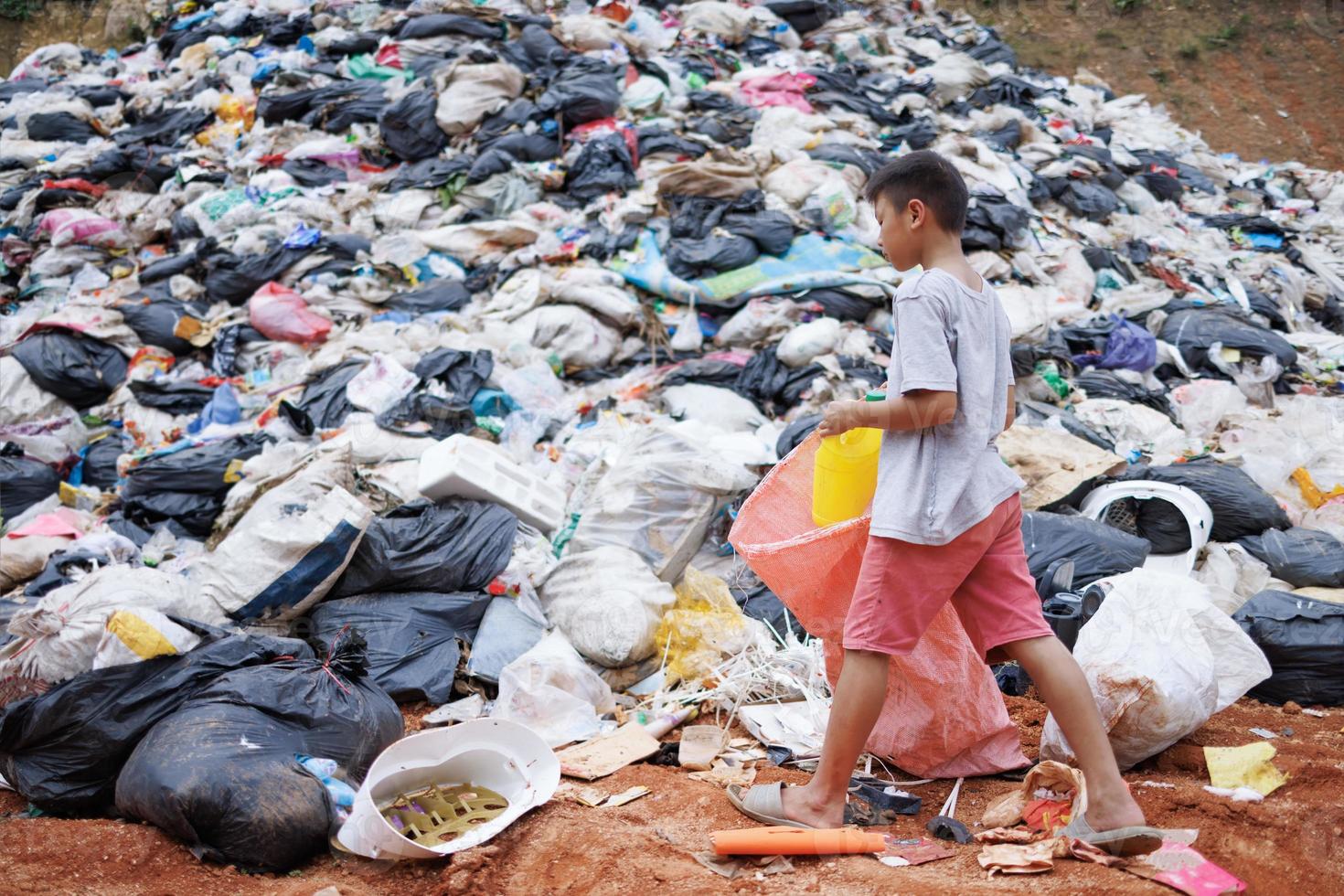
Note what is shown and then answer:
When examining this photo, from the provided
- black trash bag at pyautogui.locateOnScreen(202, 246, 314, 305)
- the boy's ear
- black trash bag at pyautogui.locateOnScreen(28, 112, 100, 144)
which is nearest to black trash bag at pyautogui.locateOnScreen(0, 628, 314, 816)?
the boy's ear

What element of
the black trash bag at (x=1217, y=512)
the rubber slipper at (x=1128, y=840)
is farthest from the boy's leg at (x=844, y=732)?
the black trash bag at (x=1217, y=512)

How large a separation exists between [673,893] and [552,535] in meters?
1.85

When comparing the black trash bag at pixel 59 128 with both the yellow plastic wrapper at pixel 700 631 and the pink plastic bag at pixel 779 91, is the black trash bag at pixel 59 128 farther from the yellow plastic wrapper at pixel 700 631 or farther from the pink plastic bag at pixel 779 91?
the yellow plastic wrapper at pixel 700 631

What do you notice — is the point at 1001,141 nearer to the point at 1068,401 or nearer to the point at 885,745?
the point at 1068,401

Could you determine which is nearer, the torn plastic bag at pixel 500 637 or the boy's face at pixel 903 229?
the boy's face at pixel 903 229

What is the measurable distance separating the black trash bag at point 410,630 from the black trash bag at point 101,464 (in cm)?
204

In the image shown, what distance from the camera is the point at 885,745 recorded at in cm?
223

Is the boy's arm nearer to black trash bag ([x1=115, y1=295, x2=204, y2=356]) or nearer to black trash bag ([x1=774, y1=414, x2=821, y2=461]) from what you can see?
black trash bag ([x1=774, y1=414, x2=821, y2=461])

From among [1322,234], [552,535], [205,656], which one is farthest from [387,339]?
[1322,234]

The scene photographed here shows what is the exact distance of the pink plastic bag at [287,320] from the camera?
4.98 meters

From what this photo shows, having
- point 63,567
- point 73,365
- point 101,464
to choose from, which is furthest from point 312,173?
point 63,567

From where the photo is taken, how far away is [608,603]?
289 centimetres

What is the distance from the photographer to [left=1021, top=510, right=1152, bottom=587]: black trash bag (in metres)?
2.96

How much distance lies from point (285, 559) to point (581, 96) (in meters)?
4.48
